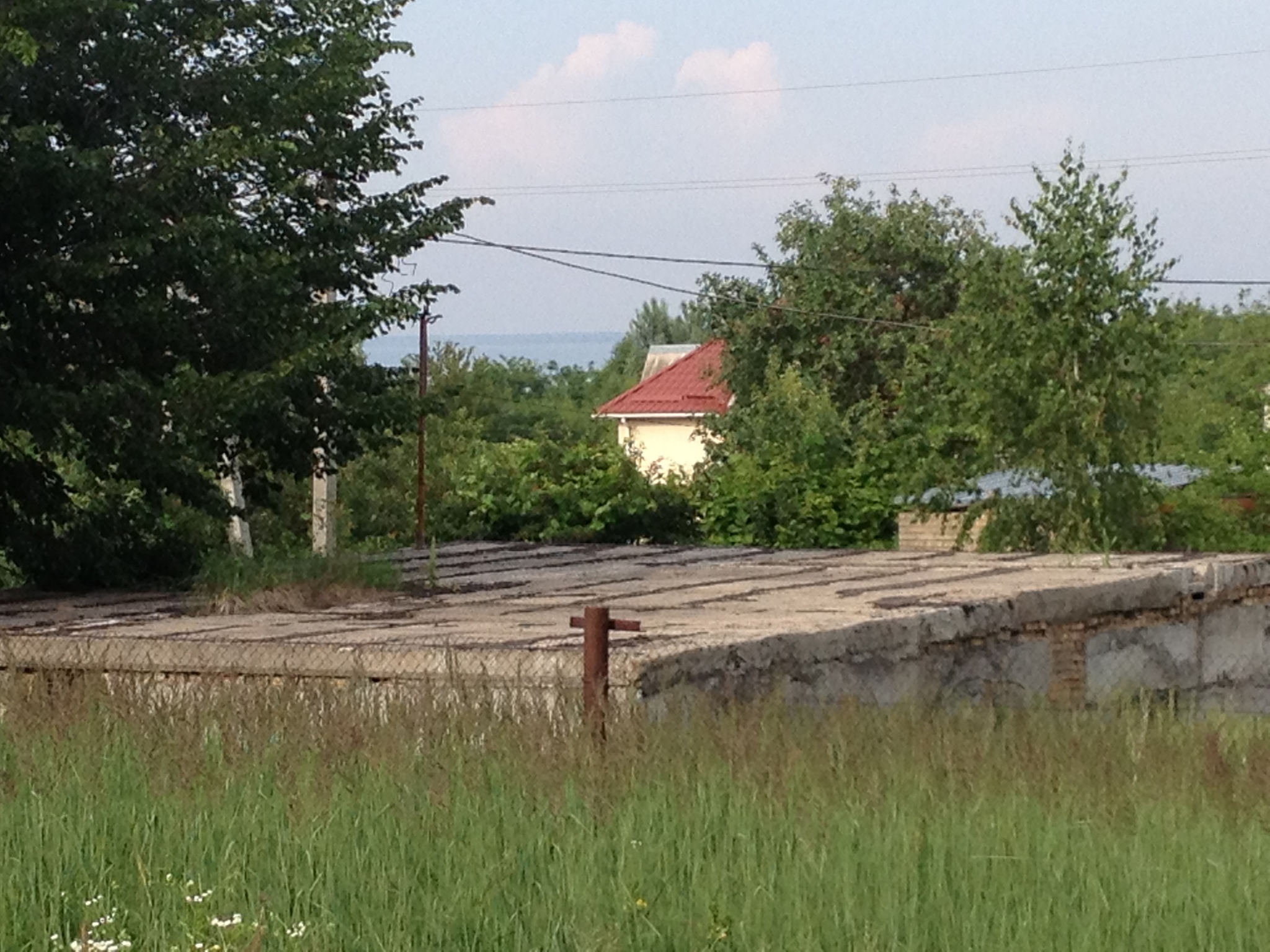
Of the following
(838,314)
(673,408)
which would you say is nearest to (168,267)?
(838,314)

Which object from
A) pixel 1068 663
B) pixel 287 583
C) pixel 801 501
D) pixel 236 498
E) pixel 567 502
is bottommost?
pixel 1068 663

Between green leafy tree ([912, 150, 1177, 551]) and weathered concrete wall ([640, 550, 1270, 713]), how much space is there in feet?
10.7

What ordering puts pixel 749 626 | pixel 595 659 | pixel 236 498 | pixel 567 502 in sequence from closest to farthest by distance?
pixel 595 659, pixel 749 626, pixel 567 502, pixel 236 498

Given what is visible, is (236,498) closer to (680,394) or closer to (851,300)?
(851,300)

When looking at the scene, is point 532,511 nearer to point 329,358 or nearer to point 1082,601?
point 329,358

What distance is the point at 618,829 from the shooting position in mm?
5914

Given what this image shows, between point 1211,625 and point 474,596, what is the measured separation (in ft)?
16.5

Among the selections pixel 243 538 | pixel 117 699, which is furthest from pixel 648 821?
pixel 243 538

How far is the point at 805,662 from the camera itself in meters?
9.14

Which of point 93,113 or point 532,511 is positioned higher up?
point 93,113

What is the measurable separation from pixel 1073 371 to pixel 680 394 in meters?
33.8

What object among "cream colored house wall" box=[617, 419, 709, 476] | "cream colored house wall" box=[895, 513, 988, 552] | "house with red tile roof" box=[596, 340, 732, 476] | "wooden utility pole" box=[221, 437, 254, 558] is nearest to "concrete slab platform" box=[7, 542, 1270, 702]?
"wooden utility pole" box=[221, 437, 254, 558]

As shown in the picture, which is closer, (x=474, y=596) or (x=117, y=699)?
(x=117, y=699)

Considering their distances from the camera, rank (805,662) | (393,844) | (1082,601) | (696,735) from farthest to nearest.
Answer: (1082,601) → (805,662) → (696,735) → (393,844)
